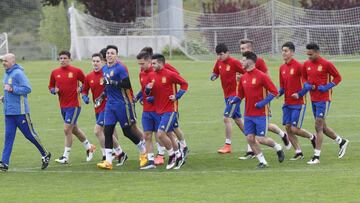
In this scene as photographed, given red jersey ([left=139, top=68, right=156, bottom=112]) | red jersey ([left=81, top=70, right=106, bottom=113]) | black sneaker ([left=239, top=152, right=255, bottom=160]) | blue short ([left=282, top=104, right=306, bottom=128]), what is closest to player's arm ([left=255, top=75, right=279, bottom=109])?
blue short ([left=282, top=104, right=306, bottom=128])

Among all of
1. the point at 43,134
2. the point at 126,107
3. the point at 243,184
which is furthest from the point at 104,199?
the point at 43,134

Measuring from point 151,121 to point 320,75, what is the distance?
318cm

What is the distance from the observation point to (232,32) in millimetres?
52469

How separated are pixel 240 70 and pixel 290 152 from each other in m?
1.99

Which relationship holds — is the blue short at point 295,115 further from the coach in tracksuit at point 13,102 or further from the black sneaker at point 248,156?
the coach in tracksuit at point 13,102

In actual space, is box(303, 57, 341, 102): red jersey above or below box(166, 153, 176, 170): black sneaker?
above

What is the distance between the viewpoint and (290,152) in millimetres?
17891

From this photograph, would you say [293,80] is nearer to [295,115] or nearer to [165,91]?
[295,115]

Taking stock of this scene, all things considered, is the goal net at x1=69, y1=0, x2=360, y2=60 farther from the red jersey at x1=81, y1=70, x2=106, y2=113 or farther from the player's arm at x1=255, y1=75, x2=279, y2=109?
the player's arm at x1=255, y1=75, x2=279, y2=109

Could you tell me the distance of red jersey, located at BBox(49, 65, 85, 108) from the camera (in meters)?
17.4

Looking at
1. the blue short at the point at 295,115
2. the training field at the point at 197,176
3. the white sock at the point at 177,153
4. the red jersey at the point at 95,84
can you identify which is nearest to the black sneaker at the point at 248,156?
the training field at the point at 197,176

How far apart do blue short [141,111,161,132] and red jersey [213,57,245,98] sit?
8.72ft

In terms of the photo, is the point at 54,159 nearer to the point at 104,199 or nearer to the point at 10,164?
the point at 10,164

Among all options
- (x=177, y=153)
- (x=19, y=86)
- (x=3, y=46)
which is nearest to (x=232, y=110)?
(x=177, y=153)
